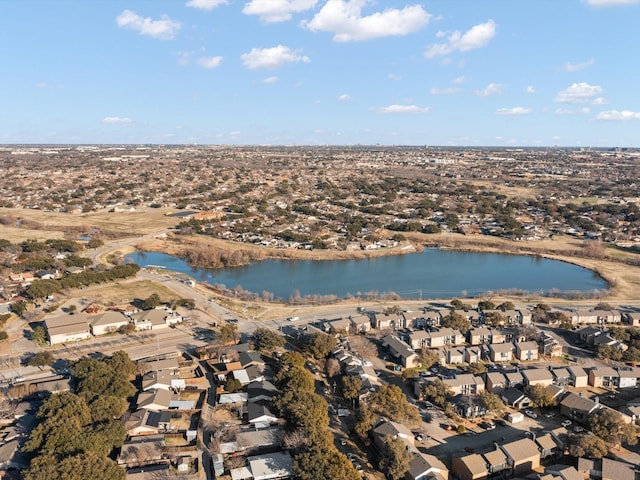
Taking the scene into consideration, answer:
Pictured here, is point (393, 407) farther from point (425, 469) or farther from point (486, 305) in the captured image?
point (486, 305)

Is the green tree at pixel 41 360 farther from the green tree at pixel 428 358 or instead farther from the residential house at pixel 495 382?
the residential house at pixel 495 382

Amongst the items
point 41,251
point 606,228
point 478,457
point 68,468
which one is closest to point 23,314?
point 41,251

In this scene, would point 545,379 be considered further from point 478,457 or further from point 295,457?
point 295,457

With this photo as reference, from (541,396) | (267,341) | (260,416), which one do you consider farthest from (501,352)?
(260,416)

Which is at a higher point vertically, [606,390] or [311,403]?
[311,403]

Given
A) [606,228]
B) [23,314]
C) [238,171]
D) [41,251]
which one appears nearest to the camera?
[23,314]

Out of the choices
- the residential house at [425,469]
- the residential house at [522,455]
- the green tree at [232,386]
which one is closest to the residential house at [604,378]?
the residential house at [522,455]

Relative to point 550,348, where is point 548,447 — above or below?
below
